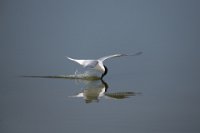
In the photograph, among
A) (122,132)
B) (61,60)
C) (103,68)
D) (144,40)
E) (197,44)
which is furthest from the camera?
→ (144,40)

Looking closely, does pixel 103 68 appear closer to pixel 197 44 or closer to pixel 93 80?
pixel 93 80

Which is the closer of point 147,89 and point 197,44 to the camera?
point 147,89

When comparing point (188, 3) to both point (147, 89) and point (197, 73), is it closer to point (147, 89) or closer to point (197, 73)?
point (197, 73)

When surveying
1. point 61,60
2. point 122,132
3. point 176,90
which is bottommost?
point 122,132

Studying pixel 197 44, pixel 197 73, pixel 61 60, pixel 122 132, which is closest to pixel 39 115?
pixel 122 132

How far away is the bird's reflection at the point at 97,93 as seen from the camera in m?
2.94

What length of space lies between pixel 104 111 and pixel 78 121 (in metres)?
0.17

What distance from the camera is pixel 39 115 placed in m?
2.64

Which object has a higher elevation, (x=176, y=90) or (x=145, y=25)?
(x=145, y=25)

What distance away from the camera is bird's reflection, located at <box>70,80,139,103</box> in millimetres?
2941

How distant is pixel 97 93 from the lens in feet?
10.1

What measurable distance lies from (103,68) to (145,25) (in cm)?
192

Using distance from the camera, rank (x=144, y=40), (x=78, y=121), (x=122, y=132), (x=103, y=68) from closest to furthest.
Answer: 1. (x=122, y=132)
2. (x=78, y=121)
3. (x=103, y=68)
4. (x=144, y=40)

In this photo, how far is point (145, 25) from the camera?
17.3 ft
